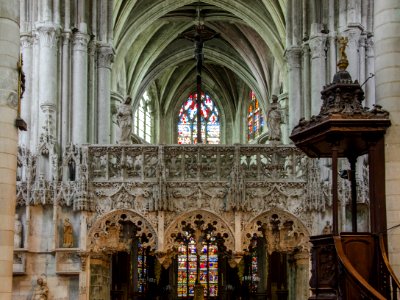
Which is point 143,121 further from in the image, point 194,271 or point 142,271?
point 142,271

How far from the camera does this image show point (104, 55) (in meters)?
28.9

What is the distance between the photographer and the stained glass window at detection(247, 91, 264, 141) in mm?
46375

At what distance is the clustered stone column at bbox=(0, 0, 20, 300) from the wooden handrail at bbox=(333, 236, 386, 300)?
494 cm

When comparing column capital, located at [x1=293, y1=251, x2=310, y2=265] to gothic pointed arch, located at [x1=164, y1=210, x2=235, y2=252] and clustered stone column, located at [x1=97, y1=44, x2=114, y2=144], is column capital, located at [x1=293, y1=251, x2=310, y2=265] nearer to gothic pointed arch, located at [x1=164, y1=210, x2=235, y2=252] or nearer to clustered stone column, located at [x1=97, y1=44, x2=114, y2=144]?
gothic pointed arch, located at [x1=164, y1=210, x2=235, y2=252]

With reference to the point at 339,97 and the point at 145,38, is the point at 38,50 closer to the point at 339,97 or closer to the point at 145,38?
the point at 339,97

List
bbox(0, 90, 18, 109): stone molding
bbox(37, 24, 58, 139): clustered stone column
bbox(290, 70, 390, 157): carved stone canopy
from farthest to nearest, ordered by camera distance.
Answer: bbox(37, 24, 58, 139): clustered stone column, bbox(0, 90, 18, 109): stone molding, bbox(290, 70, 390, 157): carved stone canopy

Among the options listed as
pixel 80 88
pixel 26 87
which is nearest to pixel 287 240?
pixel 80 88

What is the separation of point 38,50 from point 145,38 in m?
17.0

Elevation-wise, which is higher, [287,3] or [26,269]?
[287,3]

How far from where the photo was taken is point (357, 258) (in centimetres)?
1223

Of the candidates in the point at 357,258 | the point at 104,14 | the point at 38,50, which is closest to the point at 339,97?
the point at 357,258

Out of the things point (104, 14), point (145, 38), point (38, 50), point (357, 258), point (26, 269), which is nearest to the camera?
point (357, 258)

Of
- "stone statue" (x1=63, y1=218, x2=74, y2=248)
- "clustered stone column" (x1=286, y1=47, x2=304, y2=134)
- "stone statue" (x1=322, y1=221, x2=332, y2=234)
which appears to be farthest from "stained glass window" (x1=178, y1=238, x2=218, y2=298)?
"stone statue" (x1=322, y1=221, x2=332, y2=234)

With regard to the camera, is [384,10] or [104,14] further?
[104,14]
